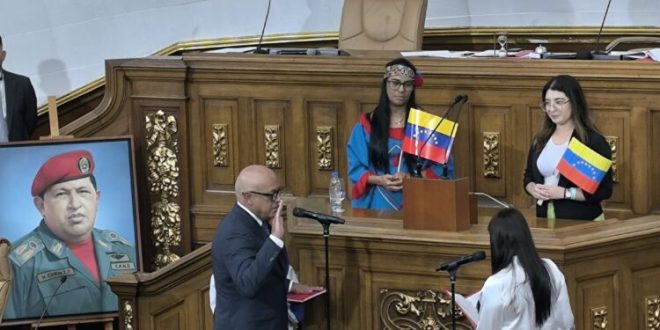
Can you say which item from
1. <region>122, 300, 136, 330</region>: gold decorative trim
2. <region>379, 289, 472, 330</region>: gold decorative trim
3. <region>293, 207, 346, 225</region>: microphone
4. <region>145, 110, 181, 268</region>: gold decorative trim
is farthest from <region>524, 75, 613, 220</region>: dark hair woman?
<region>145, 110, 181, 268</region>: gold decorative trim

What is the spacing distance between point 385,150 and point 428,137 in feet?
0.98

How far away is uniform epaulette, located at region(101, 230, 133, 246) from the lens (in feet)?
Result: 31.9

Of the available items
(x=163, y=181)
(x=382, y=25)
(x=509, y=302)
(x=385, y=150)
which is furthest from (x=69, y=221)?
(x=509, y=302)

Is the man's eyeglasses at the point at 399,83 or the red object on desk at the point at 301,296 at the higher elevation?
the man's eyeglasses at the point at 399,83

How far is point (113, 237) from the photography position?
384 inches

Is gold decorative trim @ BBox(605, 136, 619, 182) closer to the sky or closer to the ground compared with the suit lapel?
closer to the ground

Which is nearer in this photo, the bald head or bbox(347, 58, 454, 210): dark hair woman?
the bald head

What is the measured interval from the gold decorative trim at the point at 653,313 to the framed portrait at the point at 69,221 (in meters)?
3.27

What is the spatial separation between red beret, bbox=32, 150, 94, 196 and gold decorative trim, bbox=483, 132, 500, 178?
231 centimetres

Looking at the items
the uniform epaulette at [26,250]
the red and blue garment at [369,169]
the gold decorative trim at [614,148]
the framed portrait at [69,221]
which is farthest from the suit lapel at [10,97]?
the gold decorative trim at [614,148]

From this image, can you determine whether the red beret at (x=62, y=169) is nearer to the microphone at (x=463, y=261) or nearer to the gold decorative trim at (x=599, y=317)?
the microphone at (x=463, y=261)

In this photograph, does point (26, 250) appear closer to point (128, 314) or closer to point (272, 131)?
point (128, 314)

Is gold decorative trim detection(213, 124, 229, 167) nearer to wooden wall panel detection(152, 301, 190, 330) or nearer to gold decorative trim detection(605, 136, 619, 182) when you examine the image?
wooden wall panel detection(152, 301, 190, 330)

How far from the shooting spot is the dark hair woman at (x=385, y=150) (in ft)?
28.0
